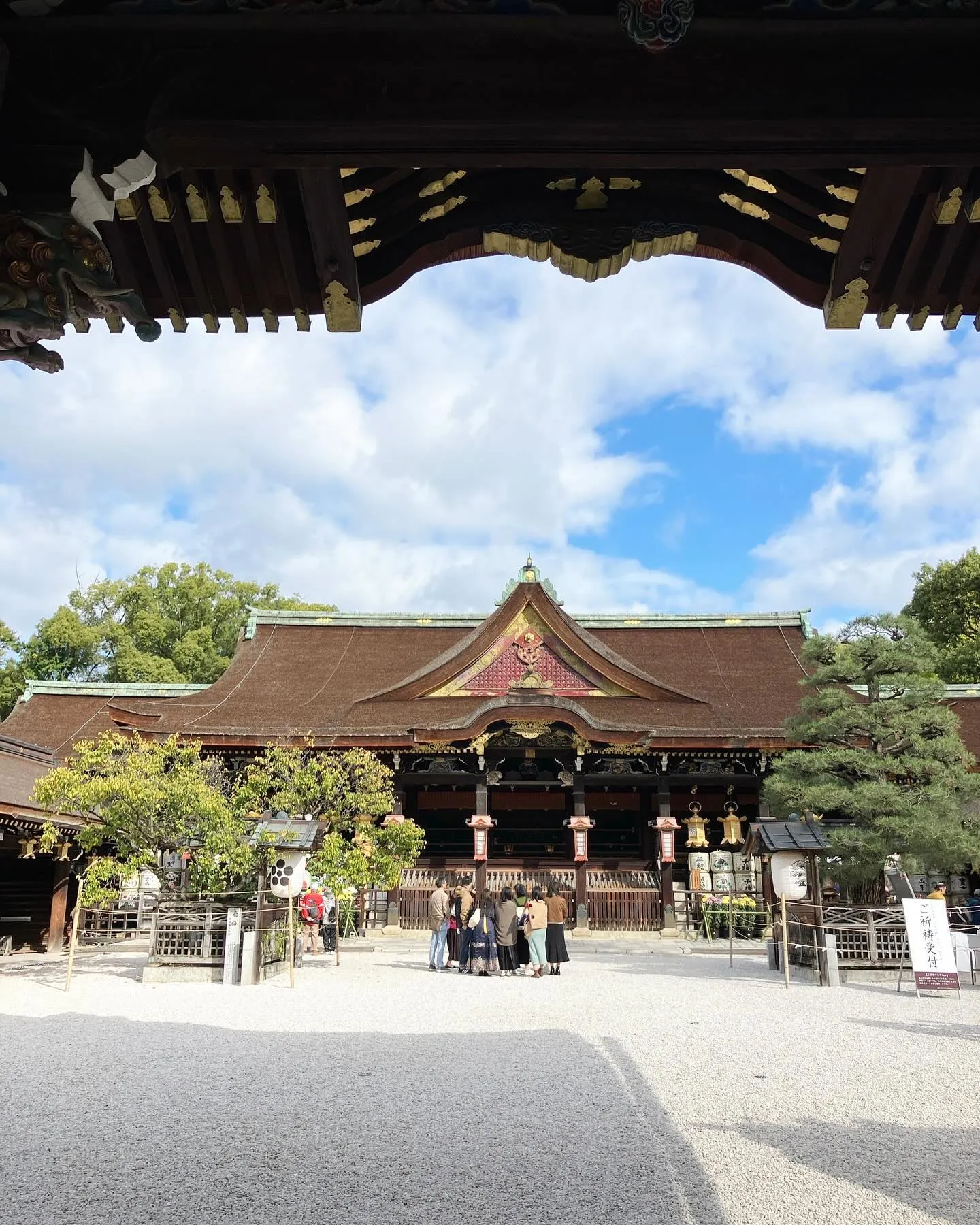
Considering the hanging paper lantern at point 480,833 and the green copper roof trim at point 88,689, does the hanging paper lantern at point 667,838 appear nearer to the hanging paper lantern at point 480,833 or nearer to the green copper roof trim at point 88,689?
the hanging paper lantern at point 480,833

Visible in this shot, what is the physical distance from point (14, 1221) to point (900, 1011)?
808 centimetres

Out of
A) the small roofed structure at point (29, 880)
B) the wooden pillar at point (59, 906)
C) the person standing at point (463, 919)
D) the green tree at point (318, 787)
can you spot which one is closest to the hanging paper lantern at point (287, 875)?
the green tree at point (318, 787)

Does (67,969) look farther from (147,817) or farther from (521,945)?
(521,945)

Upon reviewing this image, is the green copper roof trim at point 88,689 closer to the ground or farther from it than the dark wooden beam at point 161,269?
farther from it

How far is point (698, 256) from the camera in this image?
14.2ft

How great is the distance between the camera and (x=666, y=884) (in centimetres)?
1778

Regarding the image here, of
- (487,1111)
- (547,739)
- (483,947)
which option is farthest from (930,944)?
(547,739)

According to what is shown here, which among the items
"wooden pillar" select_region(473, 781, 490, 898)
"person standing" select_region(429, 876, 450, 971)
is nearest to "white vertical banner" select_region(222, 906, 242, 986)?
"person standing" select_region(429, 876, 450, 971)

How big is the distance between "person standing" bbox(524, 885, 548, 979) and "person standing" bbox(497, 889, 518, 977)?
20cm

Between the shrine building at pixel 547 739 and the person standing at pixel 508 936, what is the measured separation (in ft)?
15.9

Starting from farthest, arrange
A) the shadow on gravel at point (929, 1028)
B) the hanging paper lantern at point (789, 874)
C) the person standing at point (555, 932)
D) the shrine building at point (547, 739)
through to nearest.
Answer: the shrine building at point (547, 739) → the person standing at point (555, 932) → the hanging paper lantern at point (789, 874) → the shadow on gravel at point (929, 1028)

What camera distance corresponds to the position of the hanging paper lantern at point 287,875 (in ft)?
38.9

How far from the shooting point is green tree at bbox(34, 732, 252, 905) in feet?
37.3

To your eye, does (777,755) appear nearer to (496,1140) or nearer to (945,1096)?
(945,1096)
